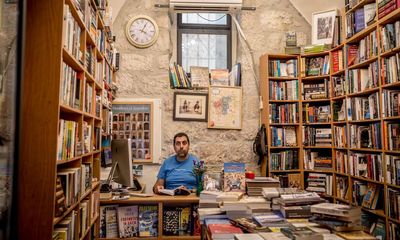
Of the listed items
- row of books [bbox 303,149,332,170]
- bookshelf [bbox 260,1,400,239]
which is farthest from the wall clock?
row of books [bbox 303,149,332,170]

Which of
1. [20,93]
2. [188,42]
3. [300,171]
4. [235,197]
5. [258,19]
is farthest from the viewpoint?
[188,42]

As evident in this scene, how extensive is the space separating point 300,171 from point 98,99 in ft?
8.32

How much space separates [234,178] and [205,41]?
2.62 meters

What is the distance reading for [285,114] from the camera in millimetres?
3949

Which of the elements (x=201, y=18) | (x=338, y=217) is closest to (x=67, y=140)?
(x=338, y=217)

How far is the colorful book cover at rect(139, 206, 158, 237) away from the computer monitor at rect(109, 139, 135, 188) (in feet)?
0.91

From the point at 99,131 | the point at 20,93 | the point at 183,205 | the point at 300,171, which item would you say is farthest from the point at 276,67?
the point at 20,93

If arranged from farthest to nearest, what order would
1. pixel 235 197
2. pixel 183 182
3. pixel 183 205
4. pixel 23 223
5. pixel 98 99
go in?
pixel 183 182 → pixel 183 205 → pixel 98 99 → pixel 235 197 → pixel 23 223

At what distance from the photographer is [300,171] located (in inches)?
153

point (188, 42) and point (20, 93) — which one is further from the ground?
point (188, 42)

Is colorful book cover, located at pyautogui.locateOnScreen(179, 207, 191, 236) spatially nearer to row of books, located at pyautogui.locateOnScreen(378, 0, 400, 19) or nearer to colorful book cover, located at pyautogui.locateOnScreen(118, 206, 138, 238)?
colorful book cover, located at pyautogui.locateOnScreen(118, 206, 138, 238)

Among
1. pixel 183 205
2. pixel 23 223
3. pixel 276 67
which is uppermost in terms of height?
pixel 276 67

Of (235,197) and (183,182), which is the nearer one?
(235,197)

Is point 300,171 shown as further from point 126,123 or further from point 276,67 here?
point 126,123
